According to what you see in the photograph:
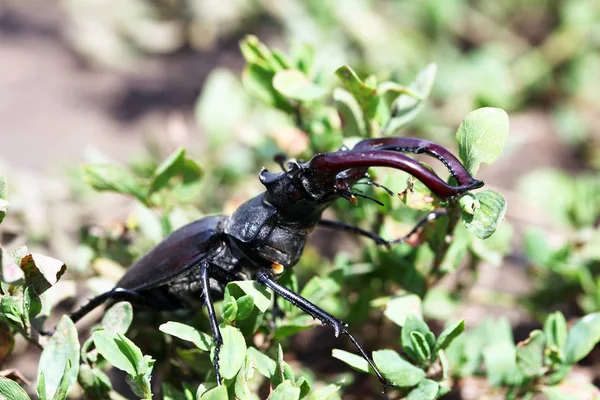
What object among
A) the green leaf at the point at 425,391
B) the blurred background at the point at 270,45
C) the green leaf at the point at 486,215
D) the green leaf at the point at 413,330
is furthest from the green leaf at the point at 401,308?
the blurred background at the point at 270,45

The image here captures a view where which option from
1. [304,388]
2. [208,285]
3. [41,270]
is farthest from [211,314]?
[41,270]

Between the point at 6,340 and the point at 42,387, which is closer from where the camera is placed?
the point at 42,387

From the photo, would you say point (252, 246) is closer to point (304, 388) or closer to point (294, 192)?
point (294, 192)

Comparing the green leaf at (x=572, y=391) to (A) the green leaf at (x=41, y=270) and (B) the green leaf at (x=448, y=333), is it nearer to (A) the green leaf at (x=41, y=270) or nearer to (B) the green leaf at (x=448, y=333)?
(B) the green leaf at (x=448, y=333)

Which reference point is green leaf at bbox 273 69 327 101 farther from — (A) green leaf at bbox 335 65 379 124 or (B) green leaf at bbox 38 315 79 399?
(B) green leaf at bbox 38 315 79 399

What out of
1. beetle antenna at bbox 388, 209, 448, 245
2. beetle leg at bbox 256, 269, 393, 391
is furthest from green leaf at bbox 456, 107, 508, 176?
beetle leg at bbox 256, 269, 393, 391

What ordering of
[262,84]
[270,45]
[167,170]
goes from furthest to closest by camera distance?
[270,45] < [262,84] < [167,170]

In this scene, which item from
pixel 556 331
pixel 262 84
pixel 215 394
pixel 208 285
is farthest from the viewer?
pixel 262 84
